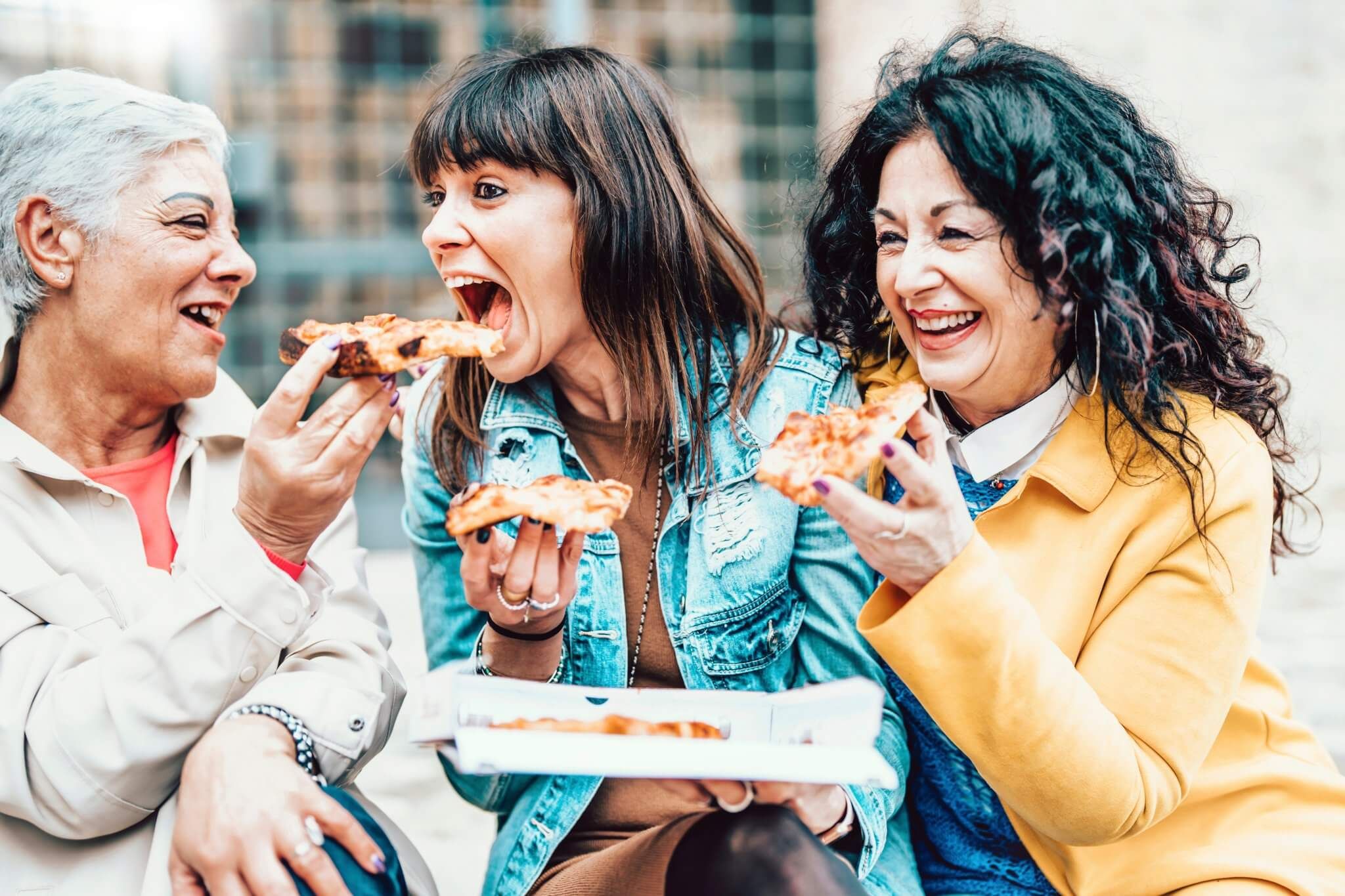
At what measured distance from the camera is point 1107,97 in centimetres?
232

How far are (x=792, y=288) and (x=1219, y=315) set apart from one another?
1070mm

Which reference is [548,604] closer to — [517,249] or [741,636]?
[741,636]

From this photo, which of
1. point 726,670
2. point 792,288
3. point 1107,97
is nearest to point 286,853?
point 726,670

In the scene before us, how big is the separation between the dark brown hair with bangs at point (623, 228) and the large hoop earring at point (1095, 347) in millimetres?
689

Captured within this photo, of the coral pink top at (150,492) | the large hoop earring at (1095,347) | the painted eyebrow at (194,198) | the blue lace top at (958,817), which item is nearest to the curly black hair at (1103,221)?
the large hoop earring at (1095,347)

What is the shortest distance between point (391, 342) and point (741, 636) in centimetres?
94

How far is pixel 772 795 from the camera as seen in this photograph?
201cm

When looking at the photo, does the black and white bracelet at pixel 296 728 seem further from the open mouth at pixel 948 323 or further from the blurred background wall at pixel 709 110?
the blurred background wall at pixel 709 110

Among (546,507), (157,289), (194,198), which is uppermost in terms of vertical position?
(194,198)

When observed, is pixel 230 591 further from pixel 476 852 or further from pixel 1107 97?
pixel 476 852

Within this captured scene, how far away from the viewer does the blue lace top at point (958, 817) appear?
7.71ft

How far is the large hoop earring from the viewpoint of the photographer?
218cm

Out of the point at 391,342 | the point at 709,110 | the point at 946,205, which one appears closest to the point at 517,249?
the point at 391,342

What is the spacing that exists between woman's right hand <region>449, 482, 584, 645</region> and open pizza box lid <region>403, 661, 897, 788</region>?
0.17 meters
